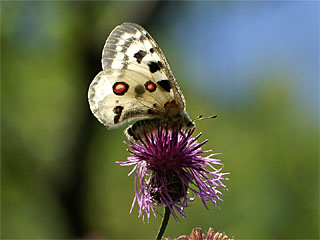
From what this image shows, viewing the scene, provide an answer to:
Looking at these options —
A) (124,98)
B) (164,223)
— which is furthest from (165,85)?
(164,223)

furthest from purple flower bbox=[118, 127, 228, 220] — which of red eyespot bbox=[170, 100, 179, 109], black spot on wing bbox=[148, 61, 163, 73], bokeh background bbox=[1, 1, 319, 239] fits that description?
bokeh background bbox=[1, 1, 319, 239]

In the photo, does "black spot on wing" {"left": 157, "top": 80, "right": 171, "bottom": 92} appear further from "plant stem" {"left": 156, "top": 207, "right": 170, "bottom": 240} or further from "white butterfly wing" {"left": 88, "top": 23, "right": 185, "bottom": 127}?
"plant stem" {"left": 156, "top": 207, "right": 170, "bottom": 240}

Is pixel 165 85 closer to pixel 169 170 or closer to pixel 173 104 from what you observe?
pixel 173 104

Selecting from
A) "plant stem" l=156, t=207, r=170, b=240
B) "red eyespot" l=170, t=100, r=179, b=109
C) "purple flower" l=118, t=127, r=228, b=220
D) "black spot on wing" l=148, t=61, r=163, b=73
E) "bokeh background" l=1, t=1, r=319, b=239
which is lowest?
"plant stem" l=156, t=207, r=170, b=240

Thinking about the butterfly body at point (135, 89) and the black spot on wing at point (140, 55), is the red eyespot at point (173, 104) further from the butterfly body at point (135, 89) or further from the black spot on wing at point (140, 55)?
the black spot on wing at point (140, 55)

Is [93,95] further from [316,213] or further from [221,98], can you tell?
[221,98]

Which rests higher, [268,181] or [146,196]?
[268,181]

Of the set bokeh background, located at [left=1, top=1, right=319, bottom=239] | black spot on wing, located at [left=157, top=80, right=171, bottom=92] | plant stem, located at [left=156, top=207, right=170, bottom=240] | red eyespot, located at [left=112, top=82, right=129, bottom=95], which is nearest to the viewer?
plant stem, located at [left=156, top=207, right=170, bottom=240]

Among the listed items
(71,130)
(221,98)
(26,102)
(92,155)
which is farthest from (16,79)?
(221,98)
